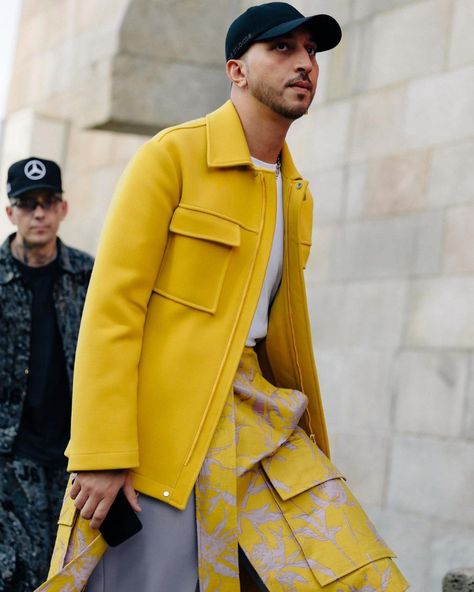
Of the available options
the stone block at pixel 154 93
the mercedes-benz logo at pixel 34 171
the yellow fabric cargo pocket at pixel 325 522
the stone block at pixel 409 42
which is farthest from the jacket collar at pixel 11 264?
the stone block at pixel 154 93

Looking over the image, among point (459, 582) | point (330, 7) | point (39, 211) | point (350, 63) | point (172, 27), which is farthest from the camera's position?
point (172, 27)

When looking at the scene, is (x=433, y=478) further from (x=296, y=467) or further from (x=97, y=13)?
(x=97, y=13)

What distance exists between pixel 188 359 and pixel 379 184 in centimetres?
375

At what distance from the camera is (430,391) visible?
6730 mm

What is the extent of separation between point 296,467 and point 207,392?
0.32m

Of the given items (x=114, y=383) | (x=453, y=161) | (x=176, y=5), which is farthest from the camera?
(x=176, y=5)

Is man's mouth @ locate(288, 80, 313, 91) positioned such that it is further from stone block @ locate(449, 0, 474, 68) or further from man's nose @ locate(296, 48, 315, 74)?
stone block @ locate(449, 0, 474, 68)

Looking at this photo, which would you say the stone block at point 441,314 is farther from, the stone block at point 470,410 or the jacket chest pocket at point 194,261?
the jacket chest pocket at point 194,261

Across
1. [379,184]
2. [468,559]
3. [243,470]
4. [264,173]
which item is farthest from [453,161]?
[243,470]

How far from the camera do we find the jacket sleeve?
365 centimetres

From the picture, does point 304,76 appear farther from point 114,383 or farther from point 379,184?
point 379,184

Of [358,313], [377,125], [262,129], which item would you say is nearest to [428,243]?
[358,313]

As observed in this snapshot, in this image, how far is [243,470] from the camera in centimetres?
374

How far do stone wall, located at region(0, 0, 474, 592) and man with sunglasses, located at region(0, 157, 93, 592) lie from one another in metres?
1.80
